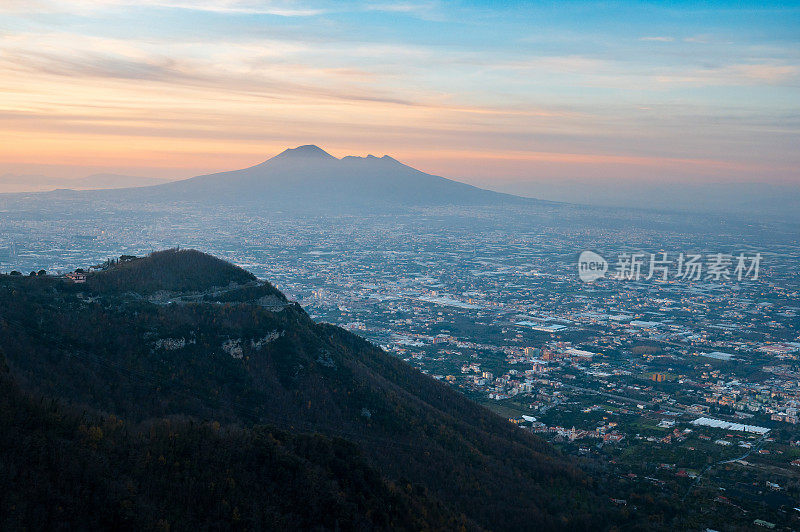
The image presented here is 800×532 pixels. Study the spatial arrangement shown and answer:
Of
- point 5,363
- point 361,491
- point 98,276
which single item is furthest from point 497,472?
point 98,276

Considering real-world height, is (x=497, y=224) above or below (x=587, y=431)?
above

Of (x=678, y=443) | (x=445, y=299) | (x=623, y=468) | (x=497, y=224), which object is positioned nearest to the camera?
(x=623, y=468)

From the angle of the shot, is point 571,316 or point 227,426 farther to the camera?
point 571,316

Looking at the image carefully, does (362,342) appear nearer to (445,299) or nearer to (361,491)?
(361,491)

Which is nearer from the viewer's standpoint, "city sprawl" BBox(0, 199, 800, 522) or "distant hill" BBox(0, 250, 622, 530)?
"distant hill" BBox(0, 250, 622, 530)

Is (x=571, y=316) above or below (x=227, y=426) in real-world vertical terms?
below

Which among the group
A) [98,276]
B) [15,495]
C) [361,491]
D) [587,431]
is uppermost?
[98,276]

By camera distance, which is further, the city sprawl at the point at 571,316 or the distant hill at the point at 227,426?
the city sprawl at the point at 571,316

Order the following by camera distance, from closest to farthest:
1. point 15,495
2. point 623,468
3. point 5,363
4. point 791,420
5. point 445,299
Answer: point 15,495 → point 5,363 → point 623,468 → point 791,420 → point 445,299
